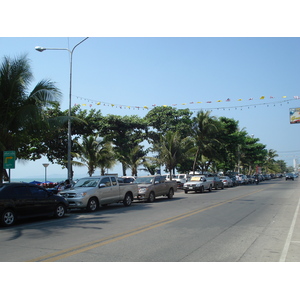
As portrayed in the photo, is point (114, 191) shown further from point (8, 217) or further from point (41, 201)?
point (8, 217)

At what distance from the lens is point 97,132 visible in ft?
126

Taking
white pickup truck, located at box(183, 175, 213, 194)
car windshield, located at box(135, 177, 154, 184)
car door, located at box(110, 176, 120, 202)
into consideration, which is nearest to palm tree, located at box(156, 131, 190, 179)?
white pickup truck, located at box(183, 175, 213, 194)

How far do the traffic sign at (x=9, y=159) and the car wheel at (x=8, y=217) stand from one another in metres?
4.54

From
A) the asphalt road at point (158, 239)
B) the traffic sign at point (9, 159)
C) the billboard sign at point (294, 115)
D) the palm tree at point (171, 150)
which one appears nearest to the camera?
the asphalt road at point (158, 239)

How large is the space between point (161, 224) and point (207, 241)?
119 inches

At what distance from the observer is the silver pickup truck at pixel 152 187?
20605 millimetres

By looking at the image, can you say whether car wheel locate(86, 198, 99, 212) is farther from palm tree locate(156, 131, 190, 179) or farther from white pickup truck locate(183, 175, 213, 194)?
palm tree locate(156, 131, 190, 179)

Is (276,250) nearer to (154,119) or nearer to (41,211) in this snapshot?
(41,211)

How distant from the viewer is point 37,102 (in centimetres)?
1731

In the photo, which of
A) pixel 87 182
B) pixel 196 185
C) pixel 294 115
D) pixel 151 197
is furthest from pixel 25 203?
pixel 294 115

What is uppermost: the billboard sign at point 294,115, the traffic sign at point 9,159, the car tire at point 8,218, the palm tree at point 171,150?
the billboard sign at point 294,115

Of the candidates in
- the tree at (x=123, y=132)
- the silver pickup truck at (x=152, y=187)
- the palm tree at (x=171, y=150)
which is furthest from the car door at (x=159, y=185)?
the tree at (x=123, y=132)

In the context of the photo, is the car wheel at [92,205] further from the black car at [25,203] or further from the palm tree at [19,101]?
the palm tree at [19,101]

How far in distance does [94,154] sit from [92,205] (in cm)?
1352
